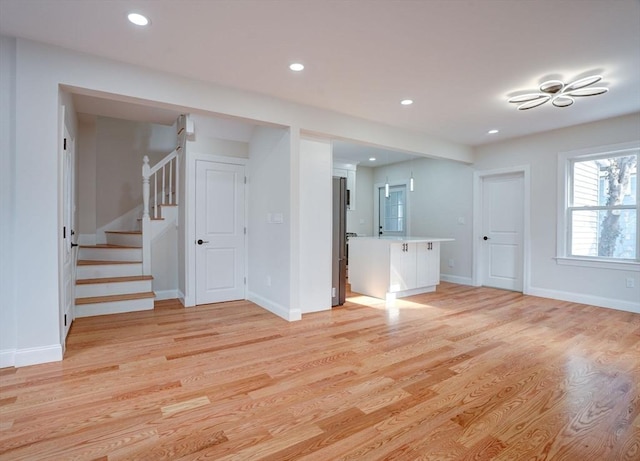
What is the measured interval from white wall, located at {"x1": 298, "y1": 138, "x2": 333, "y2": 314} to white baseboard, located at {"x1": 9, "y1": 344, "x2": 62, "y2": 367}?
2.36 meters

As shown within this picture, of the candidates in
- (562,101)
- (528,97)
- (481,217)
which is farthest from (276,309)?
(481,217)

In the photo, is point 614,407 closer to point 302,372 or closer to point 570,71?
point 302,372

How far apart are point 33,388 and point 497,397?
10.3 ft

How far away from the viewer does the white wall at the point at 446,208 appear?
20.7ft

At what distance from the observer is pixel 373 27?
2391mm

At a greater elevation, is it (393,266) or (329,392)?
(393,266)

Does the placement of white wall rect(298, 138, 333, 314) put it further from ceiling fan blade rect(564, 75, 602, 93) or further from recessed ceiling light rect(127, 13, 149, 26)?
ceiling fan blade rect(564, 75, 602, 93)

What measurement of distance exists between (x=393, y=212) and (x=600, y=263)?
13.9ft

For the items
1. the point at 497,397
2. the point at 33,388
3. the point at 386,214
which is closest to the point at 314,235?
the point at 497,397

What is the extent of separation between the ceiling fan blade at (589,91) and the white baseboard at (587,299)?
2891 mm

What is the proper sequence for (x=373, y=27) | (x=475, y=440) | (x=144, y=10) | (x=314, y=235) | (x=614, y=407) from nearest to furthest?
(x=475, y=440)
(x=614, y=407)
(x=144, y=10)
(x=373, y=27)
(x=314, y=235)

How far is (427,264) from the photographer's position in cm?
545

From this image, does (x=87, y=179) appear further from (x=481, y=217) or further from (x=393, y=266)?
(x=481, y=217)

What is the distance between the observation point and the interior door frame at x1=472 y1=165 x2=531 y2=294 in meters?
5.36
